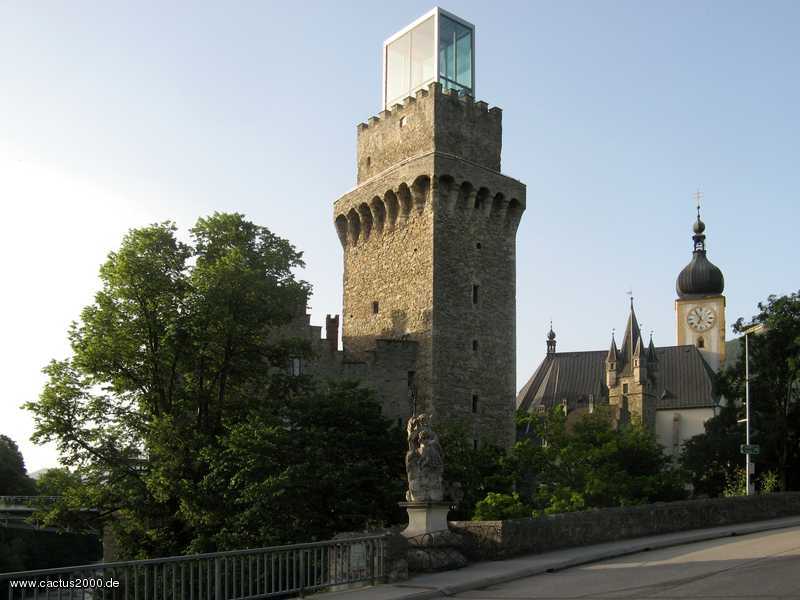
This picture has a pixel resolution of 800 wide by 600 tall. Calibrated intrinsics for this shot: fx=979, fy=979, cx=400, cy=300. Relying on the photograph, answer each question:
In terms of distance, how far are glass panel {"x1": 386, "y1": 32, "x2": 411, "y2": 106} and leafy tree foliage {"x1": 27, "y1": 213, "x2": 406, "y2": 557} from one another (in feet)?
43.5

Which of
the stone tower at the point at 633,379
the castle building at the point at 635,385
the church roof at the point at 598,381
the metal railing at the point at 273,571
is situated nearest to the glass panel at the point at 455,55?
the metal railing at the point at 273,571

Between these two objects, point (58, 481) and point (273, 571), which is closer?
point (273, 571)

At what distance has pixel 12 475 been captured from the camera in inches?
2611

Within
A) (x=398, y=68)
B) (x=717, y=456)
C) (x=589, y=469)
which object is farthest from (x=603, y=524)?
(x=717, y=456)

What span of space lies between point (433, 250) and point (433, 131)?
15.1 feet

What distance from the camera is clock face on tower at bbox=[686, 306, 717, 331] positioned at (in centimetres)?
9488

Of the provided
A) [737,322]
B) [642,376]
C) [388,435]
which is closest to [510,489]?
[388,435]

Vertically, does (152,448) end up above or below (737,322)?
below

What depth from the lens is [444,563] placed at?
48.8ft

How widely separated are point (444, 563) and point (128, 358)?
1431cm

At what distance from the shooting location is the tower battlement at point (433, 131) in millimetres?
36812

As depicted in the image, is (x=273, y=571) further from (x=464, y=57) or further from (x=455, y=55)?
(x=464, y=57)

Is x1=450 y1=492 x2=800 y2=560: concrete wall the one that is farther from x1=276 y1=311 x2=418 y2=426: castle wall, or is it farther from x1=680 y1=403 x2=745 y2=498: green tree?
x1=680 y1=403 x2=745 y2=498: green tree

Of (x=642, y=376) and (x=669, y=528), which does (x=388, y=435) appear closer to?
(x=669, y=528)
